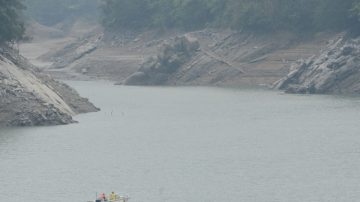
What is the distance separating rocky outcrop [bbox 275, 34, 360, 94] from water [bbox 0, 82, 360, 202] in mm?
7074

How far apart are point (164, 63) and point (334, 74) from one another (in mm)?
27472

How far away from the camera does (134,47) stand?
17200 centimetres

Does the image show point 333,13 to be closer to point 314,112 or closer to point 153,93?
point 153,93

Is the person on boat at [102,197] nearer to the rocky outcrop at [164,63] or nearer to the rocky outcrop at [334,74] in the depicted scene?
the rocky outcrop at [334,74]

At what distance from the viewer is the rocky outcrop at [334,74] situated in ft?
413

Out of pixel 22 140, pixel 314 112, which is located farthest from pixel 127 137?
pixel 314 112

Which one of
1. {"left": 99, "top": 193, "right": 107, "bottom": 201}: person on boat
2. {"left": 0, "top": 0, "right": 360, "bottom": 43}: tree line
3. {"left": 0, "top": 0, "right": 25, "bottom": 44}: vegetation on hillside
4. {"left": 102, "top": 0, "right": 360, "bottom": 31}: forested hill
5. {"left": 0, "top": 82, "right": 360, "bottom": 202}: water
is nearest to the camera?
{"left": 99, "top": 193, "right": 107, "bottom": 201}: person on boat

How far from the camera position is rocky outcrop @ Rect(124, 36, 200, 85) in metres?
148

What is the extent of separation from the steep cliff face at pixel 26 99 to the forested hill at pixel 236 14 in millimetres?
43837

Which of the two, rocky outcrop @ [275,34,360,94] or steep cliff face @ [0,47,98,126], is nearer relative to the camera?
steep cliff face @ [0,47,98,126]

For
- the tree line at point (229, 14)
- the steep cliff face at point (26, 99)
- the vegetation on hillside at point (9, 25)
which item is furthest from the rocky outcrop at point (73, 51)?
the steep cliff face at point (26, 99)

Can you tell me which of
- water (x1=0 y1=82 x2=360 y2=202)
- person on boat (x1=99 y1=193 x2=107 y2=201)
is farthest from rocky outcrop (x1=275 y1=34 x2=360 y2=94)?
person on boat (x1=99 y1=193 x2=107 y2=201)

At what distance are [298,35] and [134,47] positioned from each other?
99.5 ft

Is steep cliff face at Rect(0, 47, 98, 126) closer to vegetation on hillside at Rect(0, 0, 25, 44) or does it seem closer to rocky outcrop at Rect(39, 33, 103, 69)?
vegetation on hillside at Rect(0, 0, 25, 44)
